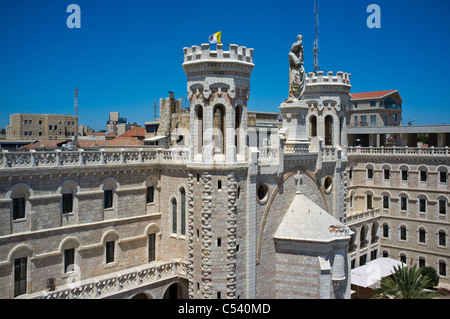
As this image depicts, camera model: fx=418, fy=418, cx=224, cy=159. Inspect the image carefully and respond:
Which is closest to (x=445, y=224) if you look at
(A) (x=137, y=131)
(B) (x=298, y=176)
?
(B) (x=298, y=176)

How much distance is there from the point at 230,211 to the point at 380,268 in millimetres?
23491

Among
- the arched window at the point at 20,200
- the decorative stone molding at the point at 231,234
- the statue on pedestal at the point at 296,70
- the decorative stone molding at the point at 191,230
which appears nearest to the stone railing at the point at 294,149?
the statue on pedestal at the point at 296,70

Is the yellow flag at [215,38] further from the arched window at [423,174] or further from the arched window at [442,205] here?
the arched window at [442,205]

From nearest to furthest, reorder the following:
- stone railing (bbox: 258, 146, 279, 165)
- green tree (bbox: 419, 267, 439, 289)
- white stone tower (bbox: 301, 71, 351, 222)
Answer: stone railing (bbox: 258, 146, 279, 165) → white stone tower (bbox: 301, 71, 351, 222) → green tree (bbox: 419, 267, 439, 289)

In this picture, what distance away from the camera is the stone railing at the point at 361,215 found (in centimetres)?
4738

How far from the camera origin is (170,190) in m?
32.0

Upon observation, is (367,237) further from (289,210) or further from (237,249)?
(237,249)

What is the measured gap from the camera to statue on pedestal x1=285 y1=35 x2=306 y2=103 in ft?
108

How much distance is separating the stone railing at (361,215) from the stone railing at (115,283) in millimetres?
22941

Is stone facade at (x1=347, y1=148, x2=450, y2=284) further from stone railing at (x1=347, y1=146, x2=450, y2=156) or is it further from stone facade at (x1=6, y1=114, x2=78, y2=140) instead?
stone facade at (x1=6, y1=114, x2=78, y2=140)

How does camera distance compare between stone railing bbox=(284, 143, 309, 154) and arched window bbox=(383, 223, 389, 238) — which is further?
arched window bbox=(383, 223, 389, 238)

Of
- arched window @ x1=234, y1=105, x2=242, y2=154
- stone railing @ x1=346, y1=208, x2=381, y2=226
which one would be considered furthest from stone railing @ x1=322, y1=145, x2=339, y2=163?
A: stone railing @ x1=346, y1=208, x2=381, y2=226

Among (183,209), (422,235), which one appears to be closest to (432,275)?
(422,235)

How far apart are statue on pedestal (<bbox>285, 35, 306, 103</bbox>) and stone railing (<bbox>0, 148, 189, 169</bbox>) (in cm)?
1021
